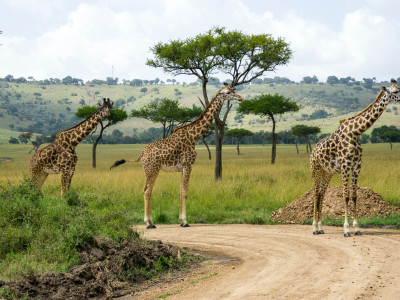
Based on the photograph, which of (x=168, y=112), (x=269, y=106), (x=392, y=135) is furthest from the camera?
(x=392, y=135)

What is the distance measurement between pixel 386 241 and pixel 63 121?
145 m

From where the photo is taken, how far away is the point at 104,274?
7.84 metres

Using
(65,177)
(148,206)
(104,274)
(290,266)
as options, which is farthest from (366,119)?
(65,177)

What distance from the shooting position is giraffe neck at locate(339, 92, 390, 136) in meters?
11.6

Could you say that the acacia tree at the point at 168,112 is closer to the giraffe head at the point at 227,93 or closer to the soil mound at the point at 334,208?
the giraffe head at the point at 227,93

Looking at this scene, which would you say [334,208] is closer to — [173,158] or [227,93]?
[227,93]

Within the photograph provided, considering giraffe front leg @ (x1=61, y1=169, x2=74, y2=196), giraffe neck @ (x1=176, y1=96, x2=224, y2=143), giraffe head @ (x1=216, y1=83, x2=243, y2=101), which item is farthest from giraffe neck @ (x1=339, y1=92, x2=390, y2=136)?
giraffe front leg @ (x1=61, y1=169, x2=74, y2=196)

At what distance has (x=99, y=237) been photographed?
9062 millimetres

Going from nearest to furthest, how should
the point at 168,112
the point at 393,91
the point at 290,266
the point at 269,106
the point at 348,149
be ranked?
the point at 290,266
the point at 348,149
the point at 393,91
the point at 269,106
the point at 168,112

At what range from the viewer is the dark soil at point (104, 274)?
23.5 ft

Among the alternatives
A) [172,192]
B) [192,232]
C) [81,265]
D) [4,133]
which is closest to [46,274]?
Answer: [81,265]

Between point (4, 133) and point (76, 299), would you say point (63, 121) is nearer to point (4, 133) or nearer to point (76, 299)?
point (4, 133)

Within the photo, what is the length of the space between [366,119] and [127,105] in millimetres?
176434

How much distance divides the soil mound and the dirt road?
1860mm
